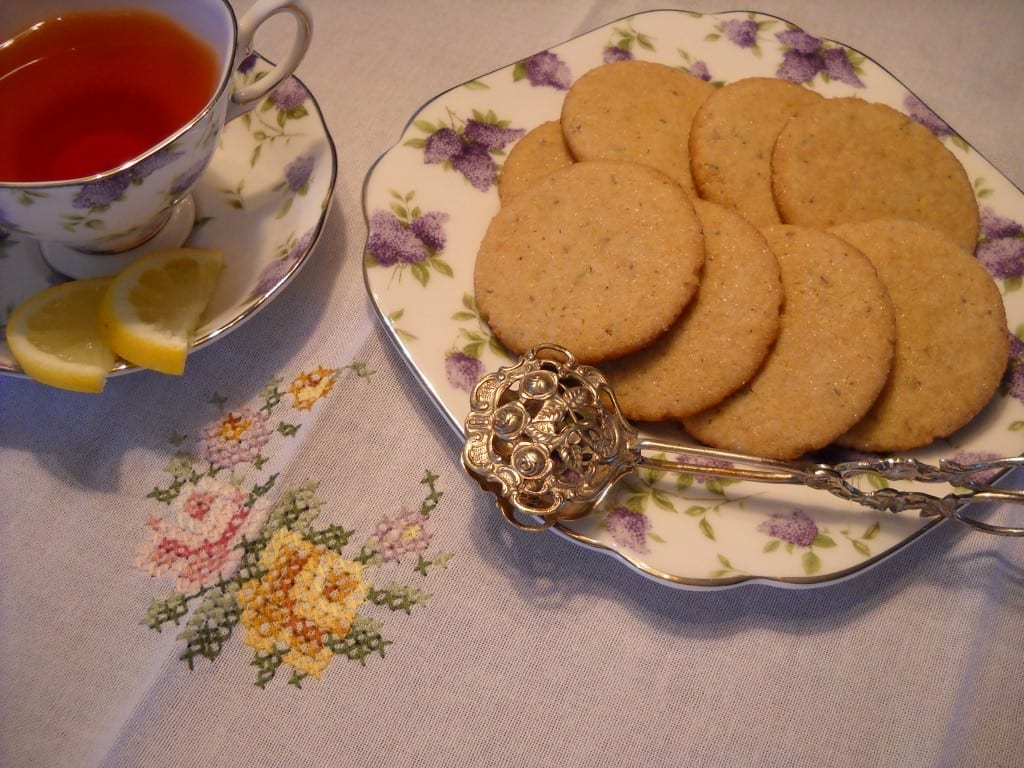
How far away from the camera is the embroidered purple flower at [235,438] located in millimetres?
1036

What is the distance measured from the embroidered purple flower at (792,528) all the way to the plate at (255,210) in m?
0.69

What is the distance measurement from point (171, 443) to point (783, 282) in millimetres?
854

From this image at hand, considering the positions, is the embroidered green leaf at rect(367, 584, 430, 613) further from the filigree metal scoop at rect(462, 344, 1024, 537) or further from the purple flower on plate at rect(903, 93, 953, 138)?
the purple flower on plate at rect(903, 93, 953, 138)

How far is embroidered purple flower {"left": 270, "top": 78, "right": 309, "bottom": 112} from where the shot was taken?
46.3 inches

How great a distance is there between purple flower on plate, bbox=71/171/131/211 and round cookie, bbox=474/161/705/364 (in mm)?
444

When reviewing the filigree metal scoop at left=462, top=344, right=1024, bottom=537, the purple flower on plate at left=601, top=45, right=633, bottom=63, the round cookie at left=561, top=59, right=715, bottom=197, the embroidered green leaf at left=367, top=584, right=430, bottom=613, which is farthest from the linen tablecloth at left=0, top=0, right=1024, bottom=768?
the purple flower on plate at left=601, top=45, right=633, bottom=63

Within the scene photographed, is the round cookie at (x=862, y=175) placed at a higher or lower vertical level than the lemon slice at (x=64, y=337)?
higher

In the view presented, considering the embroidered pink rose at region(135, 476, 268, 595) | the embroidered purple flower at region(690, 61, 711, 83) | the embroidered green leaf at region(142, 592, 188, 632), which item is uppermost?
the embroidered purple flower at region(690, 61, 711, 83)

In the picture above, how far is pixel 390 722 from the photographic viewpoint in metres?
0.89

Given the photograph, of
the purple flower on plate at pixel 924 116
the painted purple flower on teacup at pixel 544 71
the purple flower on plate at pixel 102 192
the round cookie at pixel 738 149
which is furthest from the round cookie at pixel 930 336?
the purple flower on plate at pixel 102 192

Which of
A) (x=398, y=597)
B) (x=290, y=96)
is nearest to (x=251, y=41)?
(x=290, y=96)

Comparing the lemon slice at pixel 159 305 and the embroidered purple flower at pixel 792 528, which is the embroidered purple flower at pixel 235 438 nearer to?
the lemon slice at pixel 159 305

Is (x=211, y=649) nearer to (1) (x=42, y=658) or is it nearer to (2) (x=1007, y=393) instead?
(1) (x=42, y=658)

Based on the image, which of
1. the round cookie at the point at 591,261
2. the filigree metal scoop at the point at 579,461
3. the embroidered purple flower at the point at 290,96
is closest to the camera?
the filigree metal scoop at the point at 579,461
